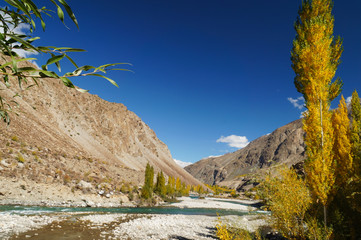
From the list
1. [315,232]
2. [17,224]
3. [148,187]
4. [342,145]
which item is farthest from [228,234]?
[148,187]

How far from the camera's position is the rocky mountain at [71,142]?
32.1m

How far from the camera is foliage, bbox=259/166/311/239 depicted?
7816 mm

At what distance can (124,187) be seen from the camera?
135 feet

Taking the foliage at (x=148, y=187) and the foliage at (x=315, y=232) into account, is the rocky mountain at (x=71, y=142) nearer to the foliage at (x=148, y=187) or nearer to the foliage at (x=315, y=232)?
the foliage at (x=148, y=187)

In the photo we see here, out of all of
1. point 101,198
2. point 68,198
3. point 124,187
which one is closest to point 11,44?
point 68,198

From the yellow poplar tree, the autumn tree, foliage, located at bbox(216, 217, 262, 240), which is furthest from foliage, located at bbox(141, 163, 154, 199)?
the autumn tree

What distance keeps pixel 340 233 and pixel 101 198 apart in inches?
1374

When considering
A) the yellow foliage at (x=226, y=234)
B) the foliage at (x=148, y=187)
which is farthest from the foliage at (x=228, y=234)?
the foliage at (x=148, y=187)

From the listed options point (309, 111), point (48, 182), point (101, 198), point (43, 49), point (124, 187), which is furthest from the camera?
point (124, 187)

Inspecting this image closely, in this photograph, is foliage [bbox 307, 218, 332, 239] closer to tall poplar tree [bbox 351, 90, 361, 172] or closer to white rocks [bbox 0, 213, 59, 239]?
tall poplar tree [bbox 351, 90, 361, 172]

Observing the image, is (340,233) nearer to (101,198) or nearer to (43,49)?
(43,49)

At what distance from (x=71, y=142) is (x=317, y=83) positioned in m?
67.4

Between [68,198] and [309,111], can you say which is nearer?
[309,111]

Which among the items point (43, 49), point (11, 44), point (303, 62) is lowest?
point (43, 49)
